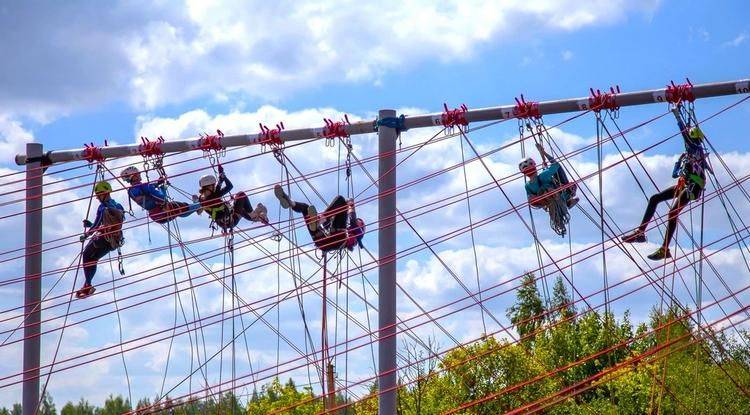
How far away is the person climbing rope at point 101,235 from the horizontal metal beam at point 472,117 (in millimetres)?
612

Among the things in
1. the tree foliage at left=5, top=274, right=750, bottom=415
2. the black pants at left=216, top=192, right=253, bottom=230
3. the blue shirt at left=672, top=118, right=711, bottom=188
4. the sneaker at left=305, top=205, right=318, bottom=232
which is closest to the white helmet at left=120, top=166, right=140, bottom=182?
the black pants at left=216, top=192, right=253, bottom=230

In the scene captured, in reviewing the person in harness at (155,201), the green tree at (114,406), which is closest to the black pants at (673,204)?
the person in harness at (155,201)

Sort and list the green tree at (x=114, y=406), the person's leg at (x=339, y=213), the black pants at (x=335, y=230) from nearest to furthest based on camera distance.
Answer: the black pants at (x=335, y=230) → the person's leg at (x=339, y=213) → the green tree at (x=114, y=406)

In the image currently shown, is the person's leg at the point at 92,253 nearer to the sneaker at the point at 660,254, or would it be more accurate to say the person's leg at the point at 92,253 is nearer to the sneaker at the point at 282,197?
the sneaker at the point at 282,197

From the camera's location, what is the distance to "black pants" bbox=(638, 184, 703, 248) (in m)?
14.3

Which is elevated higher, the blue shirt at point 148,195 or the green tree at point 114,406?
the green tree at point 114,406

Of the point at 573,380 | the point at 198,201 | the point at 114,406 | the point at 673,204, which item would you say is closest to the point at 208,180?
the point at 198,201

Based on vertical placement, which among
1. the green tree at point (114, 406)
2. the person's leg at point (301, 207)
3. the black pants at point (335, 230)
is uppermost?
the green tree at point (114, 406)

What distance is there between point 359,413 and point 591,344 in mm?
8374

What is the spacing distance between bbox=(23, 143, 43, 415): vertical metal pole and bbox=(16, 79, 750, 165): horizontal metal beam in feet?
2.70

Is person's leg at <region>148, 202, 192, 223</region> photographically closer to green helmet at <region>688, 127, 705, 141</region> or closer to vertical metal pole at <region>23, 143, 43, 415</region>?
vertical metal pole at <region>23, 143, 43, 415</region>

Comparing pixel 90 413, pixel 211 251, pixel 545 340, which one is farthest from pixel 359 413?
pixel 90 413

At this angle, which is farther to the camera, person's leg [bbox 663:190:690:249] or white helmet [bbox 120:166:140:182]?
white helmet [bbox 120:166:140:182]

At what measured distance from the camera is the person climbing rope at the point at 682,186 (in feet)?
45.7
